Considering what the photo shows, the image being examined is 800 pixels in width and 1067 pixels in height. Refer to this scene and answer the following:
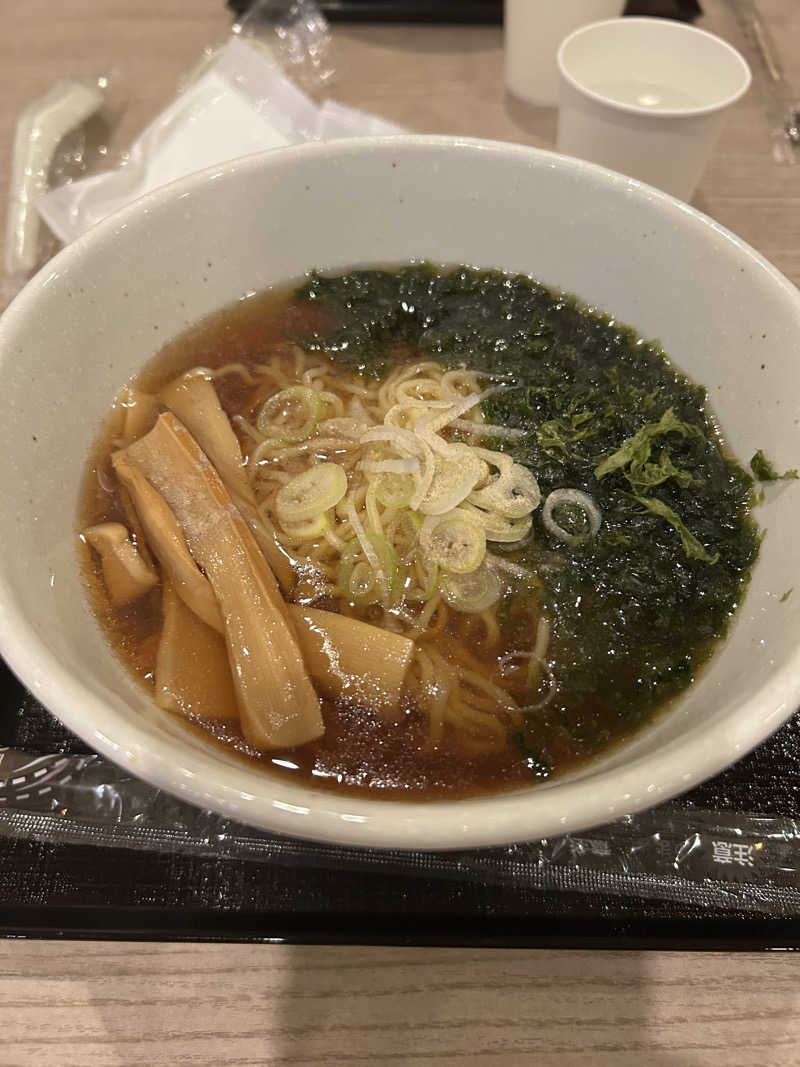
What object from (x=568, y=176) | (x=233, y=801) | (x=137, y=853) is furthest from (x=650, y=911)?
(x=568, y=176)

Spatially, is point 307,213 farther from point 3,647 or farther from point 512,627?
point 3,647

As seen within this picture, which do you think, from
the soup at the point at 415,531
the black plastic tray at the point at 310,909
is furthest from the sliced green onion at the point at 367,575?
the black plastic tray at the point at 310,909

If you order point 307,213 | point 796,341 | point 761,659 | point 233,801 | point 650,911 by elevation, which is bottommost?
point 650,911

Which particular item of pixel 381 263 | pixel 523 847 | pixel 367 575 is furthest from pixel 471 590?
pixel 381 263

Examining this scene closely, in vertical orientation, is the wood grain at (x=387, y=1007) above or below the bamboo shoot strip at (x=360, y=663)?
below

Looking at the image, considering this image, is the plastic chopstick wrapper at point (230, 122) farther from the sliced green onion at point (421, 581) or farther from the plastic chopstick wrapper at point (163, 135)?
the sliced green onion at point (421, 581)

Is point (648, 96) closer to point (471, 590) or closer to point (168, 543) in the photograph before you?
point (471, 590)

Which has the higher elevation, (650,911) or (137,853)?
(137,853)

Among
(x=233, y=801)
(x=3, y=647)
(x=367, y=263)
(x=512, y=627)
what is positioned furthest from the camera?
(x=367, y=263)
